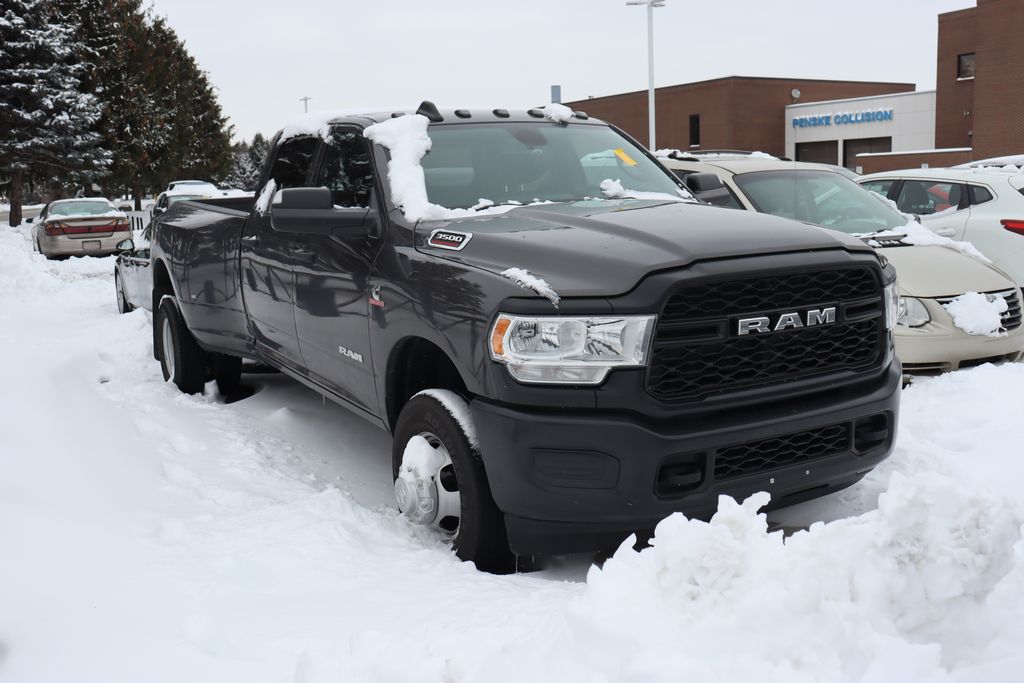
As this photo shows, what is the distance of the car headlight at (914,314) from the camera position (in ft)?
22.1

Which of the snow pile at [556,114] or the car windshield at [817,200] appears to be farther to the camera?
the car windshield at [817,200]

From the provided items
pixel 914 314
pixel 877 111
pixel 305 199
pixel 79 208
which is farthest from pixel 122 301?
pixel 877 111

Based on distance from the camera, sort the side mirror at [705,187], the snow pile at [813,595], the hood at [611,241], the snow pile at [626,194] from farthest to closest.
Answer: the side mirror at [705,187], the snow pile at [626,194], the hood at [611,241], the snow pile at [813,595]

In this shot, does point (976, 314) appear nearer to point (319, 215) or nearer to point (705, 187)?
point (705, 187)

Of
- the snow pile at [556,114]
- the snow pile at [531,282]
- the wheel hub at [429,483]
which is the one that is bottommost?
the wheel hub at [429,483]

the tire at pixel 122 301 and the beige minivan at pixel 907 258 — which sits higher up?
the beige minivan at pixel 907 258

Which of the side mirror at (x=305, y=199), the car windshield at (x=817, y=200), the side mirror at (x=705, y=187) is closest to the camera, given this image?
the side mirror at (x=305, y=199)

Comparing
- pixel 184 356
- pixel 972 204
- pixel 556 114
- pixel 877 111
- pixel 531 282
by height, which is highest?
pixel 877 111

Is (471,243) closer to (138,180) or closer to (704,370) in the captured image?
(704,370)

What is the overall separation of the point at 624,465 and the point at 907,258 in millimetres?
4756

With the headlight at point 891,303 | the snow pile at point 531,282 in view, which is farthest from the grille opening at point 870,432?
Result: the snow pile at point 531,282

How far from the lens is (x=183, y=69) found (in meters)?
59.1

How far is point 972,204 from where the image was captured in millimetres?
9477

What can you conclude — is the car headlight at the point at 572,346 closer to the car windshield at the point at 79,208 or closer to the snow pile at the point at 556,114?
the snow pile at the point at 556,114
